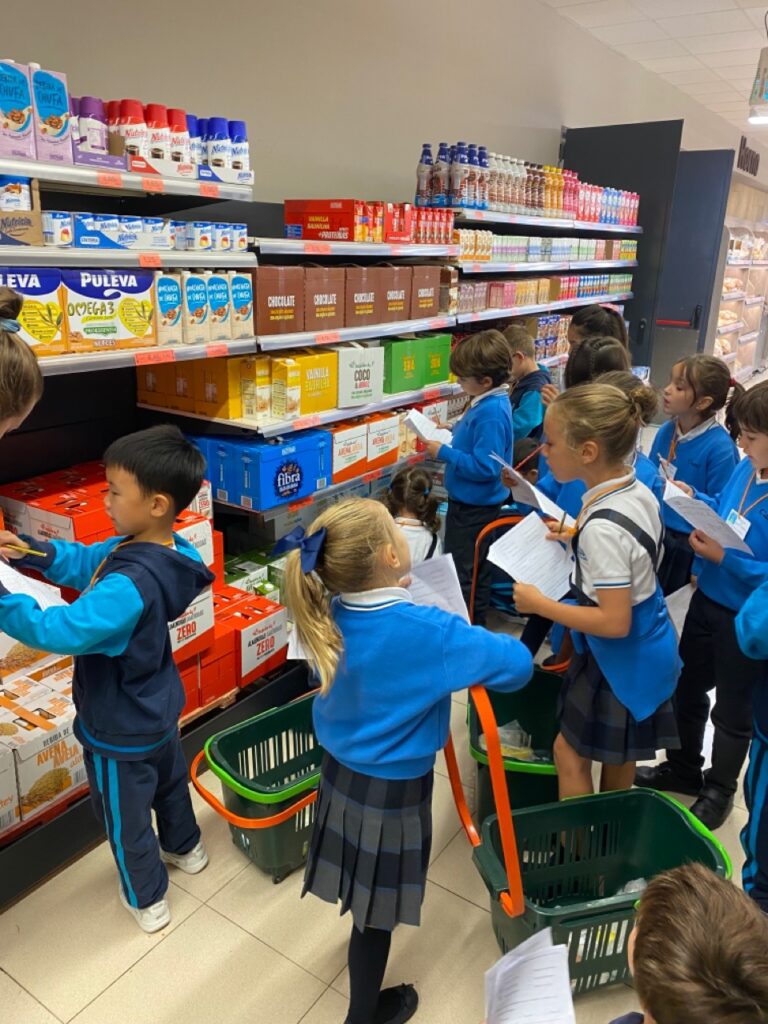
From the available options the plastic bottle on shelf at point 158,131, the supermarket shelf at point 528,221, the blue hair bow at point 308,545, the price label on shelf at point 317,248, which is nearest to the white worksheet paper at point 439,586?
the blue hair bow at point 308,545

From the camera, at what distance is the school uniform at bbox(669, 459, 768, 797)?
2115mm

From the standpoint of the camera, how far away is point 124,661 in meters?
1.84

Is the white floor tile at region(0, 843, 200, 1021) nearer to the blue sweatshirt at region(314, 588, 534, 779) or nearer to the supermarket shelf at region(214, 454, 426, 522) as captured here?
the blue sweatshirt at region(314, 588, 534, 779)

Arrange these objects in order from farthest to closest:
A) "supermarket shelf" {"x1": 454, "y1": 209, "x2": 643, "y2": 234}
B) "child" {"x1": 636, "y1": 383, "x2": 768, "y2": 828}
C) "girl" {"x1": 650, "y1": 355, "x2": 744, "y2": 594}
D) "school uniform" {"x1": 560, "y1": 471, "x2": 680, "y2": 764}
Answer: "supermarket shelf" {"x1": 454, "y1": 209, "x2": 643, "y2": 234} → "girl" {"x1": 650, "y1": 355, "x2": 744, "y2": 594} → "child" {"x1": 636, "y1": 383, "x2": 768, "y2": 828} → "school uniform" {"x1": 560, "y1": 471, "x2": 680, "y2": 764}

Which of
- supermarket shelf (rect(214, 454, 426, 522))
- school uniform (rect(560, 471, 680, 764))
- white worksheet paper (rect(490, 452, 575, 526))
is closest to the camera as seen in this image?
school uniform (rect(560, 471, 680, 764))

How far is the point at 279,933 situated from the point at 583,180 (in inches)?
274

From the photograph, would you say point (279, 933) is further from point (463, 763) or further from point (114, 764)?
point (463, 763)

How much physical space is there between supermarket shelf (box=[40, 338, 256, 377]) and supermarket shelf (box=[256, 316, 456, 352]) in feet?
0.33

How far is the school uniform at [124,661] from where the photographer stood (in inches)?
64.6

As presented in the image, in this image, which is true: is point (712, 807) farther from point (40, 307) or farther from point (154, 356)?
point (40, 307)

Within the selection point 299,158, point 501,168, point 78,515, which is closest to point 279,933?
point 78,515

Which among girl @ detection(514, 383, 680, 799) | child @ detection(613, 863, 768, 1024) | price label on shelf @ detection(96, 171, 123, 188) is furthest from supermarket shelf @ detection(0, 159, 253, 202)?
child @ detection(613, 863, 768, 1024)

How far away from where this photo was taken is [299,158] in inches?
157

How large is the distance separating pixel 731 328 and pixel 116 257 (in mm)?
10122
